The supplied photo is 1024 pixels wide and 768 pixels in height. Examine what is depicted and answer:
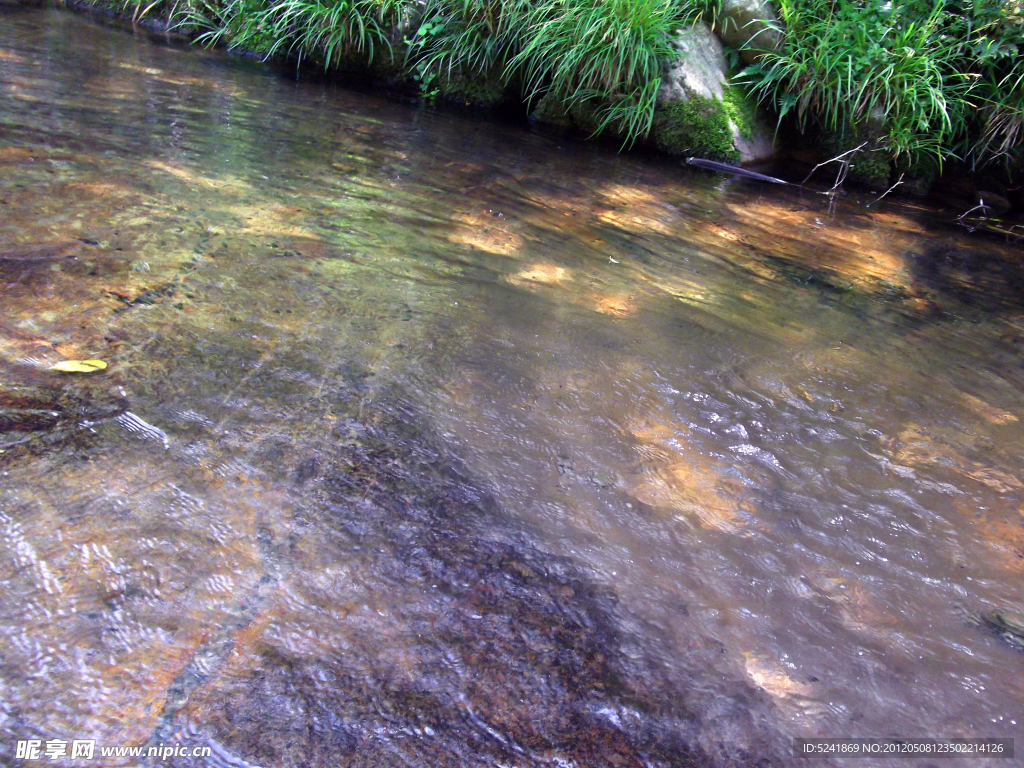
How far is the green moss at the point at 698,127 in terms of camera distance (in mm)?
5645

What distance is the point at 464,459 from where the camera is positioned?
196 cm

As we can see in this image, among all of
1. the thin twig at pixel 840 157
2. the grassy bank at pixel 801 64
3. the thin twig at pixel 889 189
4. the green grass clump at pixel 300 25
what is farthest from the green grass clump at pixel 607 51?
the thin twig at pixel 889 189

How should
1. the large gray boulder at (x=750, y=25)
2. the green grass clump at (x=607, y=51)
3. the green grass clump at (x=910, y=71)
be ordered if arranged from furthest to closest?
1. the large gray boulder at (x=750, y=25)
2. the green grass clump at (x=607, y=51)
3. the green grass clump at (x=910, y=71)

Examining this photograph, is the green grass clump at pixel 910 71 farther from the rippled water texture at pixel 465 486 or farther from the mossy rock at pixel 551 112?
the rippled water texture at pixel 465 486

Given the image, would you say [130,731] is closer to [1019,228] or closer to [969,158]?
[1019,228]

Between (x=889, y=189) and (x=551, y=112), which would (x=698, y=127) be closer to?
(x=551, y=112)

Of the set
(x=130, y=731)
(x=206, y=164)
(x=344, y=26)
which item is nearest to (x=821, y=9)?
(x=344, y=26)

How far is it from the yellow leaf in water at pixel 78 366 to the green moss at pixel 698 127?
4.87 m

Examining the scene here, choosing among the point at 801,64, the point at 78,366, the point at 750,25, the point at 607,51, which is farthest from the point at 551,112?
the point at 78,366

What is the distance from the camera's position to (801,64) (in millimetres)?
5348

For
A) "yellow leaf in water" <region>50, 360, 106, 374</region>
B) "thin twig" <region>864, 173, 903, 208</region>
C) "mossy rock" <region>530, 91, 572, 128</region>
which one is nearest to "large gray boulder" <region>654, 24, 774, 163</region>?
"mossy rock" <region>530, 91, 572, 128</region>

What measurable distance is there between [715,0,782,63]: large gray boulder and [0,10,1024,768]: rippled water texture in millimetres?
2943

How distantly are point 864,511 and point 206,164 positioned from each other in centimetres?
346

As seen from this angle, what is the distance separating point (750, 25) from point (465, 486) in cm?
537
